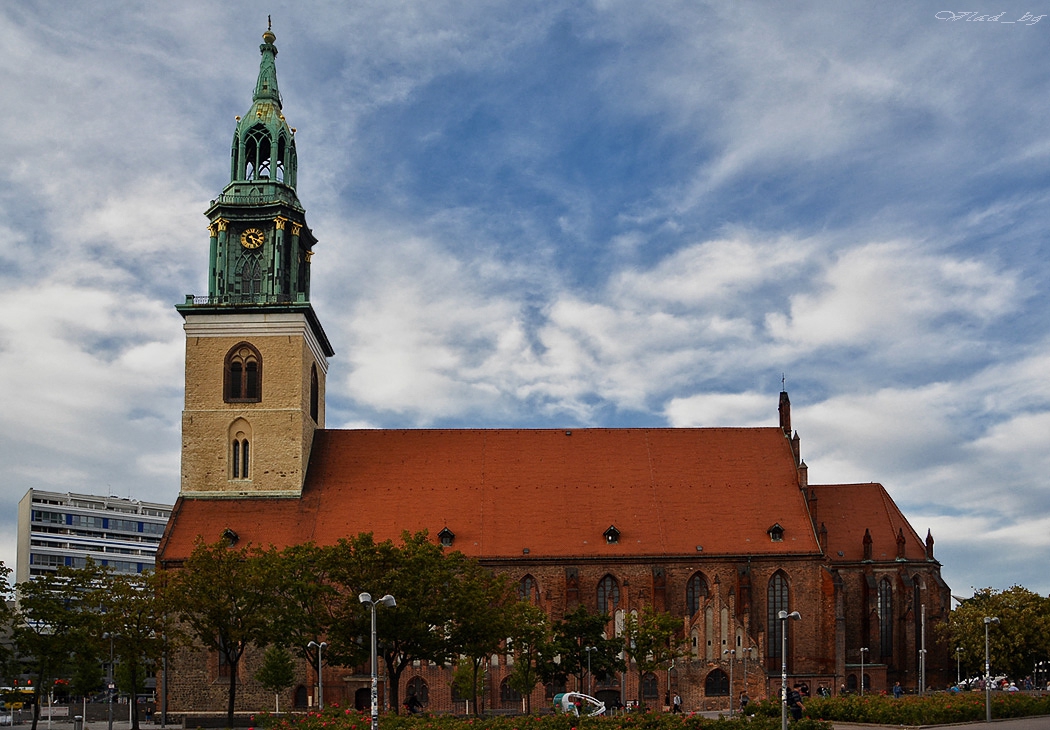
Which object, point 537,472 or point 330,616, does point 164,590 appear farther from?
point 537,472

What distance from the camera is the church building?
69000 mm

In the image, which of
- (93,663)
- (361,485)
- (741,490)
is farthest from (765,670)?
(93,663)

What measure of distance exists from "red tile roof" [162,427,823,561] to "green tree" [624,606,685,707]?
8.10m

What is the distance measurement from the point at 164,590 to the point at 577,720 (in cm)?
2549

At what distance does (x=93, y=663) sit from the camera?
6384cm

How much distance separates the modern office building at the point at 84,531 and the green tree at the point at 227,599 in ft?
344

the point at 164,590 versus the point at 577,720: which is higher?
the point at 164,590

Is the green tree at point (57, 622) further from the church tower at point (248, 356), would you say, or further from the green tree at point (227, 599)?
the church tower at point (248, 356)

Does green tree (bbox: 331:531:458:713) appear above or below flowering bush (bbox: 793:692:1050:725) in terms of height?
above

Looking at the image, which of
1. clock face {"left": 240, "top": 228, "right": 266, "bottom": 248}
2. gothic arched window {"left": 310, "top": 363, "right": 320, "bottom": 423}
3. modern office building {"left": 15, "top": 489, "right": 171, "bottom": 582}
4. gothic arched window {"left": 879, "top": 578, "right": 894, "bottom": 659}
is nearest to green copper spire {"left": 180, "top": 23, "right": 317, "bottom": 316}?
clock face {"left": 240, "top": 228, "right": 266, "bottom": 248}

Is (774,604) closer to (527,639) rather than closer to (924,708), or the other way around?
(527,639)

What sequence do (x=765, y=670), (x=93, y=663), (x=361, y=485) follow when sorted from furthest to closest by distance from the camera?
1. (x=361, y=485)
2. (x=765, y=670)
3. (x=93, y=663)

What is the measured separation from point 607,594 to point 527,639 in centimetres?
1389

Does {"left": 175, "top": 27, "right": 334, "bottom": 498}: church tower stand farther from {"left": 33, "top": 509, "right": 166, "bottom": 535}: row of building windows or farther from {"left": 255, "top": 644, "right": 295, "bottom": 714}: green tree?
{"left": 33, "top": 509, "right": 166, "bottom": 535}: row of building windows
